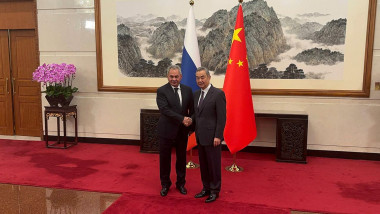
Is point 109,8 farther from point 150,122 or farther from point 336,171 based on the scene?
point 336,171

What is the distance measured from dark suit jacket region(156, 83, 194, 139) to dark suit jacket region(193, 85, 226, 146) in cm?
20

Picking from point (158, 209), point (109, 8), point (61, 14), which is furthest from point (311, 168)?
point (61, 14)

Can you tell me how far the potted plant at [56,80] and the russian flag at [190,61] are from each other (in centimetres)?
230

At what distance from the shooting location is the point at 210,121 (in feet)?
11.3

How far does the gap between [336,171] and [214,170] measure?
2211 millimetres

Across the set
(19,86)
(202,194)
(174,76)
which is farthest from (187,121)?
(19,86)

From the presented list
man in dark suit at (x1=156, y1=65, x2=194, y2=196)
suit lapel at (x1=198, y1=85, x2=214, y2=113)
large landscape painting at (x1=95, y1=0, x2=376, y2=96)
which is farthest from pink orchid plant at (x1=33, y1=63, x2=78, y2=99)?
suit lapel at (x1=198, y1=85, x2=214, y2=113)

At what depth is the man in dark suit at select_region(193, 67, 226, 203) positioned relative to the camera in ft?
11.2

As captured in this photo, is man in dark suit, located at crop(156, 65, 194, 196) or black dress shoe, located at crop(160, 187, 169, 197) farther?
black dress shoe, located at crop(160, 187, 169, 197)

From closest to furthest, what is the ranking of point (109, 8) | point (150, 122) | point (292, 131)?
point (292, 131), point (150, 122), point (109, 8)

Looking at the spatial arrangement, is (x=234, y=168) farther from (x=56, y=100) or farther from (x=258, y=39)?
(x=56, y=100)

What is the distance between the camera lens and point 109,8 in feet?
19.7

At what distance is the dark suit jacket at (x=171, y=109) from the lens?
3.57 m

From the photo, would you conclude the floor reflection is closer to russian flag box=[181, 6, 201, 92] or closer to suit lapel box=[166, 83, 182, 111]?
suit lapel box=[166, 83, 182, 111]
